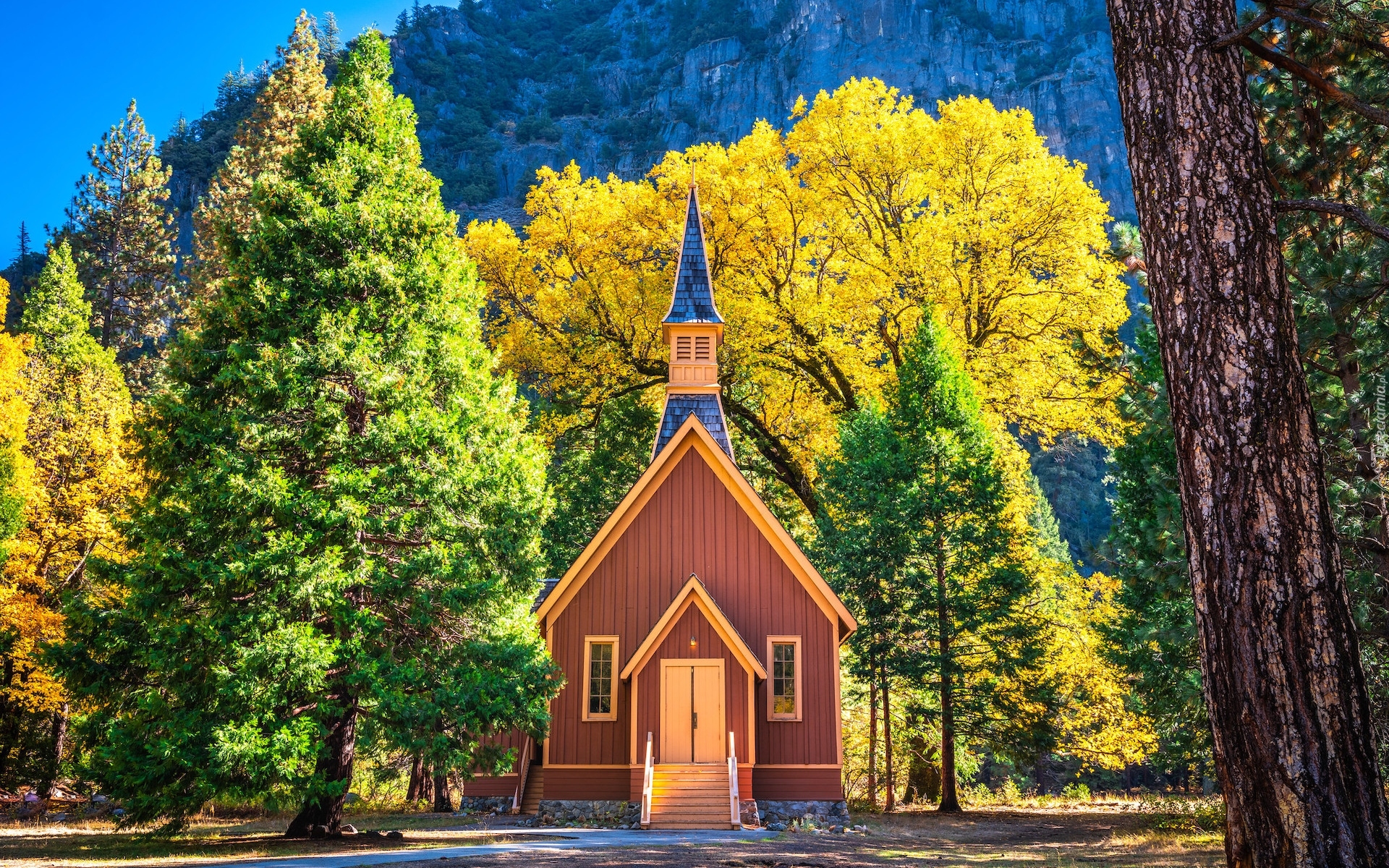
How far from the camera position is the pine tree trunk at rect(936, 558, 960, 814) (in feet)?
73.0

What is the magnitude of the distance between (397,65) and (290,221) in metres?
126

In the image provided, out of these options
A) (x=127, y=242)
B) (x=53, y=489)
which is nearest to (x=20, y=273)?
(x=127, y=242)

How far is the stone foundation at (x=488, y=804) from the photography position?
802 inches

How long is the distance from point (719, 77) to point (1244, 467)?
131807 millimetres

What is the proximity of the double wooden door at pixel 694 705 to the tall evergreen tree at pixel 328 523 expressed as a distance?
491 cm

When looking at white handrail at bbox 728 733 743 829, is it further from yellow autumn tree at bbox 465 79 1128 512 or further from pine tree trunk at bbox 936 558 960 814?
yellow autumn tree at bbox 465 79 1128 512

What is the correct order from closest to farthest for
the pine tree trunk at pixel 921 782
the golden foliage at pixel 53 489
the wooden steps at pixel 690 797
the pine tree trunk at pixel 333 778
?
the pine tree trunk at pixel 333 778
the wooden steps at pixel 690 797
the golden foliage at pixel 53 489
the pine tree trunk at pixel 921 782

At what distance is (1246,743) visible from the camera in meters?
5.06

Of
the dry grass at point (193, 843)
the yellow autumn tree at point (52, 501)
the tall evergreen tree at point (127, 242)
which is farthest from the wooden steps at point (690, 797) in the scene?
the tall evergreen tree at point (127, 242)

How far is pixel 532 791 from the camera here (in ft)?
68.1

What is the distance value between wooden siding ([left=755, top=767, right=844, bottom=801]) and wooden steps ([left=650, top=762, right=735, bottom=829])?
1.47m

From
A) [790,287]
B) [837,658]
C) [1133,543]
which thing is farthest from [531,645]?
[790,287]

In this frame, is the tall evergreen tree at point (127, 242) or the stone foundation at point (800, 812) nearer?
the stone foundation at point (800, 812)

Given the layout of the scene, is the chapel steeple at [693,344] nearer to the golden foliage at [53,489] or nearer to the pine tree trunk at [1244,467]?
the golden foliage at [53,489]
